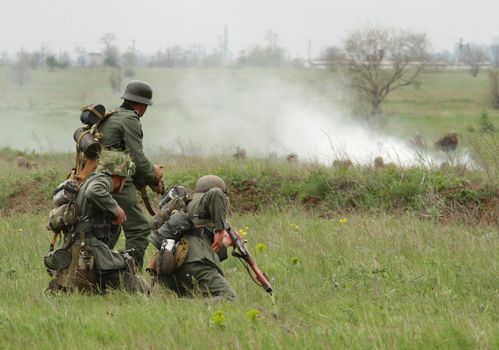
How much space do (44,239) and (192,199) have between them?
346 cm

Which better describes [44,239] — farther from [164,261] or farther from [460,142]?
[460,142]

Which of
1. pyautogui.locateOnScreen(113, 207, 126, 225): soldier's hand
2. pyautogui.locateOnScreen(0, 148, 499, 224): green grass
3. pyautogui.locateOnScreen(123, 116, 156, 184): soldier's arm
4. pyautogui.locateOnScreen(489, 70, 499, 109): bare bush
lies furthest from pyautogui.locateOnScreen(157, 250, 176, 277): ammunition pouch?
pyautogui.locateOnScreen(489, 70, 499, 109): bare bush

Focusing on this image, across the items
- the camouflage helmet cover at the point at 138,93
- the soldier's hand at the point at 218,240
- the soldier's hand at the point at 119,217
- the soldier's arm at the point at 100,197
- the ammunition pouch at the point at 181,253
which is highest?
the camouflage helmet cover at the point at 138,93

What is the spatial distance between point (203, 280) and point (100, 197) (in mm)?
993

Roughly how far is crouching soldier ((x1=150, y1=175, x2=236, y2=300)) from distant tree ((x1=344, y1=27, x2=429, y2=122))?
90.5ft

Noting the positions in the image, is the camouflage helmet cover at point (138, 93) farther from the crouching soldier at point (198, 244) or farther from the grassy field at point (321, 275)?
the grassy field at point (321, 275)

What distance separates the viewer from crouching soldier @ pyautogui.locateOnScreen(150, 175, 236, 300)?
718 cm

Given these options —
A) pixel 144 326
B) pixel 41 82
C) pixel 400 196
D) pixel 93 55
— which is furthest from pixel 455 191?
pixel 93 55

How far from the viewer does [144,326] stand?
602 centimetres

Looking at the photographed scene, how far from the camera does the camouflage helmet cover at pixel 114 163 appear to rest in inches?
297

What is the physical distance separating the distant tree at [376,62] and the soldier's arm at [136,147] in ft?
87.1

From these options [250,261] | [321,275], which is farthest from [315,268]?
[250,261]

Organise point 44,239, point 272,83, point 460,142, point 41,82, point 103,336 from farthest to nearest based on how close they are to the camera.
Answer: point 41,82 → point 272,83 → point 460,142 → point 44,239 → point 103,336

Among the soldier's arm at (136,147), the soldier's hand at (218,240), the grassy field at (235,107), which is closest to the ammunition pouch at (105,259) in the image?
the soldier's hand at (218,240)
